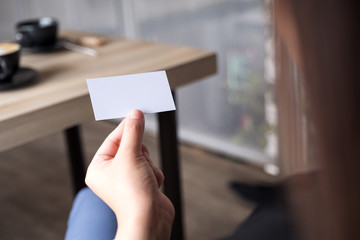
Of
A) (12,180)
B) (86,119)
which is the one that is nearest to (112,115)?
(86,119)

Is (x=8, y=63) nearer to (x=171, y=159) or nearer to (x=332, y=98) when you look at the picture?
(x=171, y=159)

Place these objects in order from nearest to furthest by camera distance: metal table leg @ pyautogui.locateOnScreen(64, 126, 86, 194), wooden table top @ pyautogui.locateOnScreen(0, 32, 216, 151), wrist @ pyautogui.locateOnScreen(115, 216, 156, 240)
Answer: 1. wrist @ pyautogui.locateOnScreen(115, 216, 156, 240)
2. wooden table top @ pyautogui.locateOnScreen(0, 32, 216, 151)
3. metal table leg @ pyautogui.locateOnScreen(64, 126, 86, 194)

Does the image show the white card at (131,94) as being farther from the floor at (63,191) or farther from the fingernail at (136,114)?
the floor at (63,191)

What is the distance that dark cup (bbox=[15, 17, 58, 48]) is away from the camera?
115 cm

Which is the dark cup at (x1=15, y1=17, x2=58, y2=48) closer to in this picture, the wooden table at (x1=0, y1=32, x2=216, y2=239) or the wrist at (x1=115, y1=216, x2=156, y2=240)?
the wooden table at (x1=0, y1=32, x2=216, y2=239)

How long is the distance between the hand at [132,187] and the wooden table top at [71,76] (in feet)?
1.20

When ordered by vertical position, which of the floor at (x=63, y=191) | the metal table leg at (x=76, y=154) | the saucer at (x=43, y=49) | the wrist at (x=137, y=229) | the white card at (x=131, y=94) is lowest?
the floor at (x=63, y=191)

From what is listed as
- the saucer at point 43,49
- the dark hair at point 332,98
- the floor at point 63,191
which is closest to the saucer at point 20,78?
the saucer at point 43,49

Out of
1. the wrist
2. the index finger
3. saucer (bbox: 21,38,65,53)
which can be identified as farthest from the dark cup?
the wrist

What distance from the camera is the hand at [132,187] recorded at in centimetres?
35

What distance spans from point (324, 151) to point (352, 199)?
0.03 m

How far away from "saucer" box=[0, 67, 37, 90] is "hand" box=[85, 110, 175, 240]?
505 mm

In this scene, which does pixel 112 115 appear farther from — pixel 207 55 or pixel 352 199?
pixel 207 55

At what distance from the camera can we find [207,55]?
98 cm
